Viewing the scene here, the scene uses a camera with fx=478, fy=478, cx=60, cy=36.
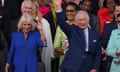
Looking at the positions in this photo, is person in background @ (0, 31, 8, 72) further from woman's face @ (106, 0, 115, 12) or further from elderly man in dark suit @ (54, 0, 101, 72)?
woman's face @ (106, 0, 115, 12)

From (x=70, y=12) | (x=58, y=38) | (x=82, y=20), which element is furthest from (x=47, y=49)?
(x=82, y=20)

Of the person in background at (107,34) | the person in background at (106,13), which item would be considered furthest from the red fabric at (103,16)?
the person in background at (107,34)

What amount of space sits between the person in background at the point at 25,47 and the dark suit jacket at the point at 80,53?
505mm

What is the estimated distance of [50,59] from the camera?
939cm

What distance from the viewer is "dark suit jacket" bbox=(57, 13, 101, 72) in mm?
8117

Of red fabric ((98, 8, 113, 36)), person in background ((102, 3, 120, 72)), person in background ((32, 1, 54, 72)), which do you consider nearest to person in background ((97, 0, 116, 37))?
red fabric ((98, 8, 113, 36))

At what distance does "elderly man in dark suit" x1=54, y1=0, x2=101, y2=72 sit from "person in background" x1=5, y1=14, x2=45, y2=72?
505 millimetres

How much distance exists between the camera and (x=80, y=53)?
8.10 m

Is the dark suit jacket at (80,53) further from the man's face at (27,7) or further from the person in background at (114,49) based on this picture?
the man's face at (27,7)

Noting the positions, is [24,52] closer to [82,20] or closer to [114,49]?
[82,20]

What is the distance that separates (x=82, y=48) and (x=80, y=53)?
10 cm

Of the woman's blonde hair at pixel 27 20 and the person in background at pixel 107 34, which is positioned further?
the person in background at pixel 107 34

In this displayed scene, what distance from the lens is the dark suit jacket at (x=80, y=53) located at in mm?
8117

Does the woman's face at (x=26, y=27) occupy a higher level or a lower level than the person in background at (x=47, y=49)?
higher
